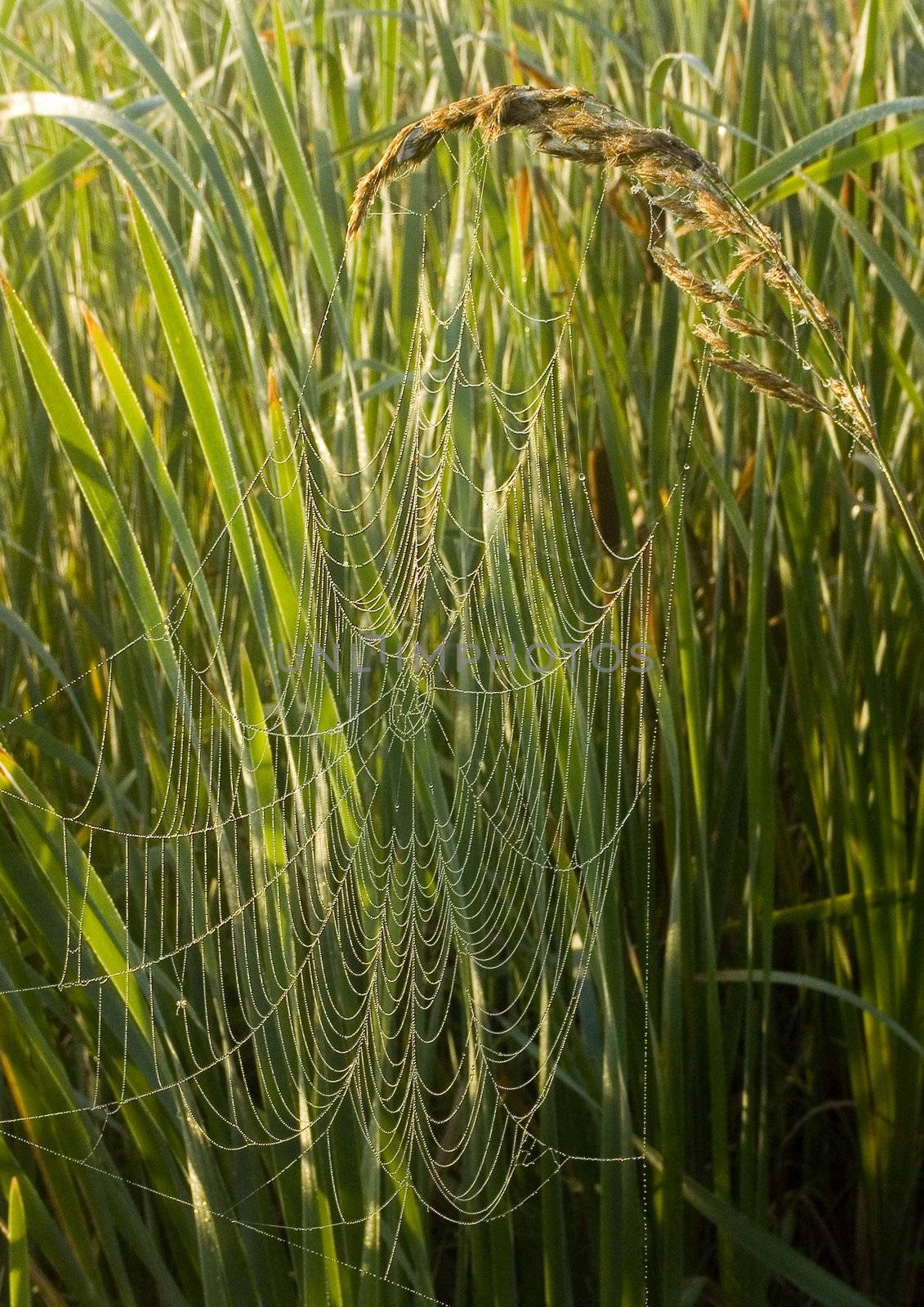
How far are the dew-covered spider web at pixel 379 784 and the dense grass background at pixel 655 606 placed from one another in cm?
2

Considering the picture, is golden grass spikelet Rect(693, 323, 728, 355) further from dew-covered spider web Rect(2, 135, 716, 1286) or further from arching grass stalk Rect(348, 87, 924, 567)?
dew-covered spider web Rect(2, 135, 716, 1286)

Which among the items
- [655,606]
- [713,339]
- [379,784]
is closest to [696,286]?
[713,339]

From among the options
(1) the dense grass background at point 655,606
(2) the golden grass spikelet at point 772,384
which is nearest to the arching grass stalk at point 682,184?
(2) the golden grass spikelet at point 772,384

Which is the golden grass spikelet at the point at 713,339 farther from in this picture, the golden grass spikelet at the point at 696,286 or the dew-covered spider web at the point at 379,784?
the dew-covered spider web at the point at 379,784

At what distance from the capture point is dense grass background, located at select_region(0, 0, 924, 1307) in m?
1.05

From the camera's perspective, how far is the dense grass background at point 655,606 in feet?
3.43

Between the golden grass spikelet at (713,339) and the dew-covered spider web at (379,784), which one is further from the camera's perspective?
the dew-covered spider web at (379,784)

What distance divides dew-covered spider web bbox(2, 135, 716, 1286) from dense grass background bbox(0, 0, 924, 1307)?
2cm

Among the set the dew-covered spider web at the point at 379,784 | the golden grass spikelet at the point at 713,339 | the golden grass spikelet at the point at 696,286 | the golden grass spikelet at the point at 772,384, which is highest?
the golden grass spikelet at the point at 696,286

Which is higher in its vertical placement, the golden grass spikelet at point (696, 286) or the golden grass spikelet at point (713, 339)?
the golden grass spikelet at point (696, 286)

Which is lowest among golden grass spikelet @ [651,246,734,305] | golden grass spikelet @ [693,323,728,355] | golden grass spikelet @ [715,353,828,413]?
golden grass spikelet @ [715,353,828,413]

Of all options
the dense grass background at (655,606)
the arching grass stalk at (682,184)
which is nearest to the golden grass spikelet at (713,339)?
the arching grass stalk at (682,184)

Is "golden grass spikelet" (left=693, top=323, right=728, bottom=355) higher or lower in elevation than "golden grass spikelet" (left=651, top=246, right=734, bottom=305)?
lower

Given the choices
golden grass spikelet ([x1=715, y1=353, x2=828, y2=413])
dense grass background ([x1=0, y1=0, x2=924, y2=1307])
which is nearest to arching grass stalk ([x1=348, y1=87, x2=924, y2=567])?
golden grass spikelet ([x1=715, y1=353, x2=828, y2=413])
